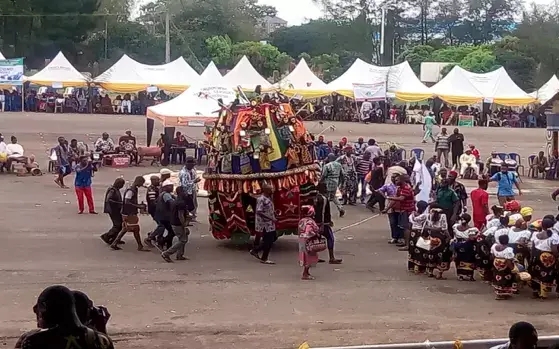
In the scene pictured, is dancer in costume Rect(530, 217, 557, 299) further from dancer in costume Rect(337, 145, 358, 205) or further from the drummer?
the drummer

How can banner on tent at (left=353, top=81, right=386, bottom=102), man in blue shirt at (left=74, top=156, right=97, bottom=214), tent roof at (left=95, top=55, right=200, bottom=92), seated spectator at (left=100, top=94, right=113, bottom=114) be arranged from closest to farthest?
1. man in blue shirt at (left=74, top=156, right=97, bottom=214)
2. banner on tent at (left=353, top=81, right=386, bottom=102)
3. tent roof at (left=95, top=55, right=200, bottom=92)
4. seated spectator at (left=100, top=94, right=113, bottom=114)

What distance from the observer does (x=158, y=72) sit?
148 feet

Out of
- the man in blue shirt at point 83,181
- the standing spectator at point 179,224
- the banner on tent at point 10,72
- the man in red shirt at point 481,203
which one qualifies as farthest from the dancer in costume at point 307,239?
the banner on tent at point 10,72

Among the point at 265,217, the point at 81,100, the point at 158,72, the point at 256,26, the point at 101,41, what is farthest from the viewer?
the point at 256,26

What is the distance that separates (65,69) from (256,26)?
45554mm

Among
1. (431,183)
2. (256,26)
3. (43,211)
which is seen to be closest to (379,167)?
(431,183)

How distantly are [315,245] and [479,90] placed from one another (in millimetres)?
33743

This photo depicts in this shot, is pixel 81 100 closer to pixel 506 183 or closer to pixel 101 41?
pixel 101 41

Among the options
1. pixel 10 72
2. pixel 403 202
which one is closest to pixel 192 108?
pixel 403 202

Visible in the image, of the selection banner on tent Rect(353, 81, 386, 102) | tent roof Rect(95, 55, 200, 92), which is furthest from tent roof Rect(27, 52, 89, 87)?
banner on tent Rect(353, 81, 386, 102)

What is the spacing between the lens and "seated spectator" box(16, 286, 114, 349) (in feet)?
15.0

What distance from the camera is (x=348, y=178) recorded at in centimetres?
2105

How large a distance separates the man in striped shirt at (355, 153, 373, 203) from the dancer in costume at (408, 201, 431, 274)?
290 inches

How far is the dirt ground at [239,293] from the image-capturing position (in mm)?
10227
